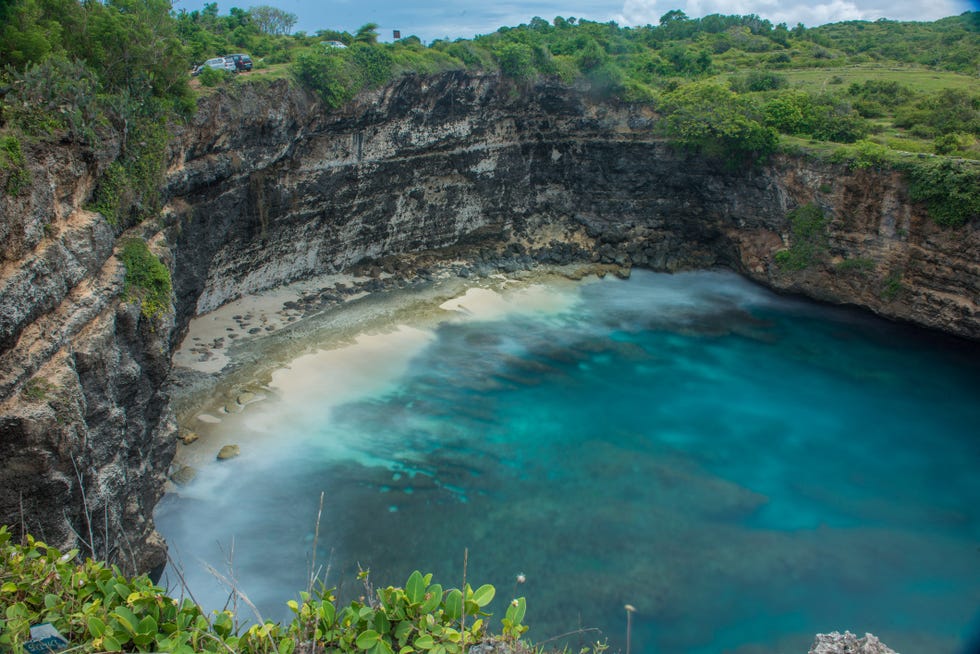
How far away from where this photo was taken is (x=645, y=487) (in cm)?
2398

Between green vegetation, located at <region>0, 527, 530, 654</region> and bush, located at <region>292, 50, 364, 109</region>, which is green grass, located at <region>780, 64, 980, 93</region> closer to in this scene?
bush, located at <region>292, 50, 364, 109</region>

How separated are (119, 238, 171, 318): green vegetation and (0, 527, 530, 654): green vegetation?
1094 cm

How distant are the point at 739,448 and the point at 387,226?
22184 mm

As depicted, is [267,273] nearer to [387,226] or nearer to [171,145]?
[387,226]

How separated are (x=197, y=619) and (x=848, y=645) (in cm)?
963

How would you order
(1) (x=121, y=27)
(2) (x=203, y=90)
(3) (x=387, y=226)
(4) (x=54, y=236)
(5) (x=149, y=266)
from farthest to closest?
1. (3) (x=387, y=226)
2. (2) (x=203, y=90)
3. (1) (x=121, y=27)
4. (5) (x=149, y=266)
5. (4) (x=54, y=236)

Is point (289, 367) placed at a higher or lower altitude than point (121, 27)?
lower

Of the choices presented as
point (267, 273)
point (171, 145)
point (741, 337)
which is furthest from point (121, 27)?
point (741, 337)

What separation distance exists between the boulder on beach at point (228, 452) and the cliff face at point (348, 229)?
9.36 ft

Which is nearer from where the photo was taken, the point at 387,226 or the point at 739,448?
the point at 739,448

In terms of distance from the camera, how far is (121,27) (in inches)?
907

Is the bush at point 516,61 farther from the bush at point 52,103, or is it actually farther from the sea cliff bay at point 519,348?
the bush at point 52,103

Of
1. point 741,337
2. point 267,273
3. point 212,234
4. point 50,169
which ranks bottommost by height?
point 741,337

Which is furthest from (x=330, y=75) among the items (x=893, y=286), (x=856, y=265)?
(x=893, y=286)
